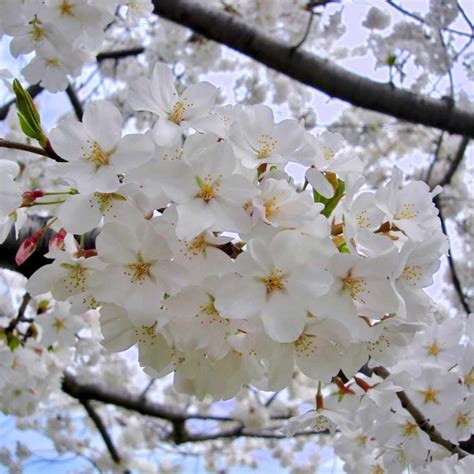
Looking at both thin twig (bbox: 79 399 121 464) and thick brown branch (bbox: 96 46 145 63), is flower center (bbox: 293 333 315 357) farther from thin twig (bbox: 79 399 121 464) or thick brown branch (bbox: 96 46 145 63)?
thick brown branch (bbox: 96 46 145 63)

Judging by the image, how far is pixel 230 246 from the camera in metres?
0.82

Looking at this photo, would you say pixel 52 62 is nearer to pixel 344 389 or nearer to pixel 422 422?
pixel 344 389

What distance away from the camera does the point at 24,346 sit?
73.1 inches

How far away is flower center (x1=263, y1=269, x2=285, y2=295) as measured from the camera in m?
0.76

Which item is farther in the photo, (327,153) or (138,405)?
(138,405)

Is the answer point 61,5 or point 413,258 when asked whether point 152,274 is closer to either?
point 413,258

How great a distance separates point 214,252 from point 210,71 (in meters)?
3.62

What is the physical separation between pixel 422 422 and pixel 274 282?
21.9 inches

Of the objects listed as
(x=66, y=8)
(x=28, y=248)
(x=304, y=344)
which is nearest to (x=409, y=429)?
(x=304, y=344)

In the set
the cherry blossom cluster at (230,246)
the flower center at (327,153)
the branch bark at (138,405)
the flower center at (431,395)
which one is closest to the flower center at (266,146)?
the cherry blossom cluster at (230,246)

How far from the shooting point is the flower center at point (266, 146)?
0.81 metres

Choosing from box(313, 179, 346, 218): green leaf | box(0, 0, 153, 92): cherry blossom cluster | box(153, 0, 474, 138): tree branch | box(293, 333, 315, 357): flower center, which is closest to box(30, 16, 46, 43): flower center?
box(0, 0, 153, 92): cherry blossom cluster

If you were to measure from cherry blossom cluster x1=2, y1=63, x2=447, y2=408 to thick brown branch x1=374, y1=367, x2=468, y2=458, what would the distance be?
0.95 ft

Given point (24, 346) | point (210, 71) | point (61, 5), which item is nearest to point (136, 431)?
point (210, 71)
